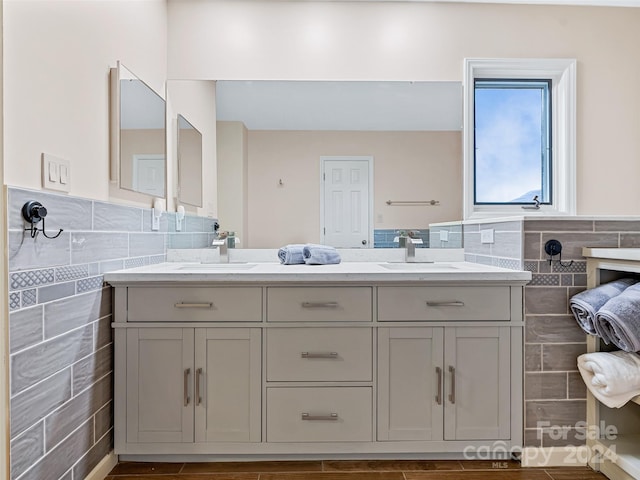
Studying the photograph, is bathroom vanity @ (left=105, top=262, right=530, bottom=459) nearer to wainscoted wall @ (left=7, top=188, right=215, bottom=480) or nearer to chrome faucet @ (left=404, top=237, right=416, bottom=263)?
wainscoted wall @ (left=7, top=188, right=215, bottom=480)

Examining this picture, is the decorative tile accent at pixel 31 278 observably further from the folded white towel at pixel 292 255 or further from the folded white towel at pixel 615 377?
the folded white towel at pixel 615 377

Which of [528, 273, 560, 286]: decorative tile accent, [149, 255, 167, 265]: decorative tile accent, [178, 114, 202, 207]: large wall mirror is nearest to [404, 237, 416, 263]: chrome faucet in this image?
[528, 273, 560, 286]: decorative tile accent

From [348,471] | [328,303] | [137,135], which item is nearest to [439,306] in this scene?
[328,303]

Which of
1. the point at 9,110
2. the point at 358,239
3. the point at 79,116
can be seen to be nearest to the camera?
the point at 9,110

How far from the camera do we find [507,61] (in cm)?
242

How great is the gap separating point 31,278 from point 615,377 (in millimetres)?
2039

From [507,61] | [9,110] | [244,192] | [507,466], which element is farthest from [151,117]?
[507,466]

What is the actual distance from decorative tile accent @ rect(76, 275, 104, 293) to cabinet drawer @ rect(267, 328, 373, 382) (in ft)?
2.38

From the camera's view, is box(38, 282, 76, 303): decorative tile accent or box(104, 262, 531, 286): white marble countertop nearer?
box(38, 282, 76, 303): decorative tile accent

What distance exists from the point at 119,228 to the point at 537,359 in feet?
6.24

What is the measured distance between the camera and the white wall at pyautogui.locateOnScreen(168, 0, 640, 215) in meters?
2.39

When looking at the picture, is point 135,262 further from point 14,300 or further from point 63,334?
point 14,300

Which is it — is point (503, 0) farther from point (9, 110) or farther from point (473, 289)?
point (9, 110)

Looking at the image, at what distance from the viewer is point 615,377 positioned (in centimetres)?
152
